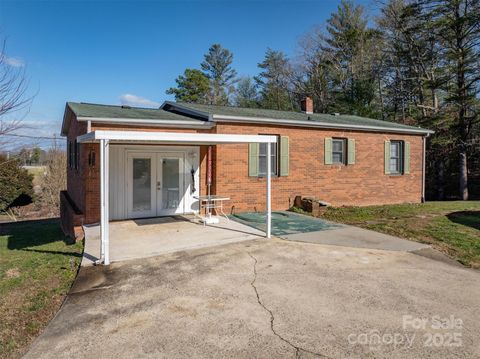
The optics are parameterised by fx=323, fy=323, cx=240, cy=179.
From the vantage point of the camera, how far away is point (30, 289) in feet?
17.3

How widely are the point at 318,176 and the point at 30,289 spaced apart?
9976mm

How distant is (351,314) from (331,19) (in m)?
32.3

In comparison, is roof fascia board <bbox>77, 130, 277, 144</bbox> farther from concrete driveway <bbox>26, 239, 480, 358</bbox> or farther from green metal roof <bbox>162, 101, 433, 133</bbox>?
green metal roof <bbox>162, 101, 433, 133</bbox>

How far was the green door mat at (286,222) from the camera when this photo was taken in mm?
8617

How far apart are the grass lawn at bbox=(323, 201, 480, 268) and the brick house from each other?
1.65m

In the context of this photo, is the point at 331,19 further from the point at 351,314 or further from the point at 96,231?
the point at 351,314

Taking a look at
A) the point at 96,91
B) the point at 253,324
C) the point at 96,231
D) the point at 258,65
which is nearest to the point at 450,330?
the point at 253,324

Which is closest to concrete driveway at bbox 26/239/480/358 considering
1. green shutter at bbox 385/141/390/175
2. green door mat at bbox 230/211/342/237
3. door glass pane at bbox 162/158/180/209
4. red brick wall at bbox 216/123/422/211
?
green door mat at bbox 230/211/342/237

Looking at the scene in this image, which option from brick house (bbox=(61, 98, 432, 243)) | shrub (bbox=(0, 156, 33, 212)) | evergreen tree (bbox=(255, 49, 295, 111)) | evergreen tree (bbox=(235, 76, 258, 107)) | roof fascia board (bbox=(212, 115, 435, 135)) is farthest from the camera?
evergreen tree (bbox=(235, 76, 258, 107))

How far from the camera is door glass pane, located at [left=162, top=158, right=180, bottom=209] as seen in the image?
33.6 feet

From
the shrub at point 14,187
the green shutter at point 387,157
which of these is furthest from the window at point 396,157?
the shrub at point 14,187

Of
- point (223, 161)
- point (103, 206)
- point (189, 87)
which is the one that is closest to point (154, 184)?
point (223, 161)

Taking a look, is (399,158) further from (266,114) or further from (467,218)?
(266,114)

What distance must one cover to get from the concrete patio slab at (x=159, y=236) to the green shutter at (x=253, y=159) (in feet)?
7.15
